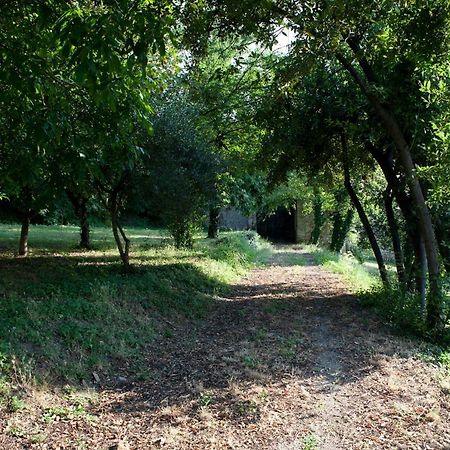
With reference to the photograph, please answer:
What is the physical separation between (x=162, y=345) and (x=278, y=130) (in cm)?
590

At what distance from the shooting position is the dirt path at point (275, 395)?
4.19 metres

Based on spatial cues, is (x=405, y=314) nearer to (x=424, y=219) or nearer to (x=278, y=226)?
(x=424, y=219)

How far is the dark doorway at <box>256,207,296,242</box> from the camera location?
124 feet

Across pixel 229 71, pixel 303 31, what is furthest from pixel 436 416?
pixel 229 71

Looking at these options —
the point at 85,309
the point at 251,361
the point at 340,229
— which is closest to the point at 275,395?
the point at 251,361

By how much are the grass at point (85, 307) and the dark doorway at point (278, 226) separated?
24.9 metres

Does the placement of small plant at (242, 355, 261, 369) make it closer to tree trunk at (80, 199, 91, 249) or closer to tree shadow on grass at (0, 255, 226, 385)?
tree shadow on grass at (0, 255, 226, 385)

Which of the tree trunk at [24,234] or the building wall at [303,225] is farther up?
the building wall at [303,225]

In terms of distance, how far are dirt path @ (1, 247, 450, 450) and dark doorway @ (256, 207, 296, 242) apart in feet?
96.9

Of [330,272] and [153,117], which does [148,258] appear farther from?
[330,272]

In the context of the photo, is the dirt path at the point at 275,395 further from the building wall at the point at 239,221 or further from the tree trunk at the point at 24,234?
the building wall at the point at 239,221

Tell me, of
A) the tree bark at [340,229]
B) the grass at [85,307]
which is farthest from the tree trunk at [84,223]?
the tree bark at [340,229]

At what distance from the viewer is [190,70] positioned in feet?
27.1

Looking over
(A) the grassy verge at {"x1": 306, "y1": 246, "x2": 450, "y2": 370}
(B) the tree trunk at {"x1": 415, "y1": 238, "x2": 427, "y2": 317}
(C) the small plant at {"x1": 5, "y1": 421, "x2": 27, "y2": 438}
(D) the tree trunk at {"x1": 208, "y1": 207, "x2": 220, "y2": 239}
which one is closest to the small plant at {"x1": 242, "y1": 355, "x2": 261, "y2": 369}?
(A) the grassy verge at {"x1": 306, "y1": 246, "x2": 450, "y2": 370}
